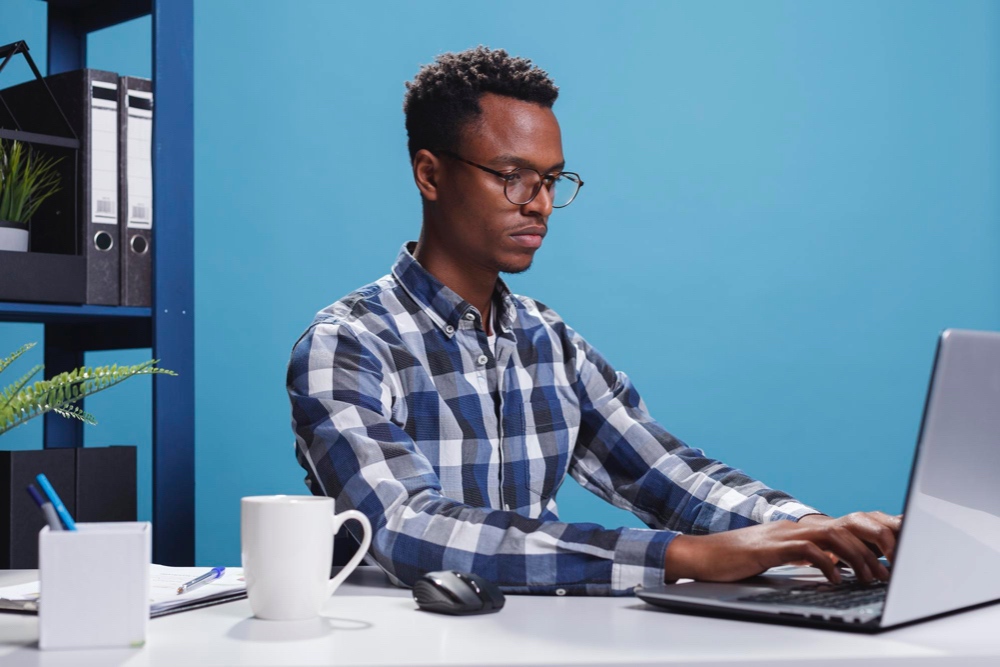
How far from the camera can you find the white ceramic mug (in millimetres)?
865

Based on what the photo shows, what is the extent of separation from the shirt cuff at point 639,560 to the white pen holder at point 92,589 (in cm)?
44

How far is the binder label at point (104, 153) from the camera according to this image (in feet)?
5.20

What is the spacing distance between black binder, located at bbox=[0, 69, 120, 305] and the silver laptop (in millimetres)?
1033

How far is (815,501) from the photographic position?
2.60 m

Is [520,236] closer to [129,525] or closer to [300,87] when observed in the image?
[129,525]

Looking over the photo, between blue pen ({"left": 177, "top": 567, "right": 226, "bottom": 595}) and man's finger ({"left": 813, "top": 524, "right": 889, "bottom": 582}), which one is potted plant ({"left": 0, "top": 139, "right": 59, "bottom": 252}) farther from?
man's finger ({"left": 813, "top": 524, "right": 889, "bottom": 582})

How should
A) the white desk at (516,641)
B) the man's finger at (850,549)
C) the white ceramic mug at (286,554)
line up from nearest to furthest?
the white desk at (516,641)
the white ceramic mug at (286,554)
the man's finger at (850,549)

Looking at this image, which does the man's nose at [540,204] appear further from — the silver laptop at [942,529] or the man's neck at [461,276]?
the silver laptop at [942,529]

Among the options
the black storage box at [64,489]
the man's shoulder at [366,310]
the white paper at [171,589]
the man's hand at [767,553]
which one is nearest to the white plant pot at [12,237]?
the black storage box at [64,489]

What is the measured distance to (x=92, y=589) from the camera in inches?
31.2

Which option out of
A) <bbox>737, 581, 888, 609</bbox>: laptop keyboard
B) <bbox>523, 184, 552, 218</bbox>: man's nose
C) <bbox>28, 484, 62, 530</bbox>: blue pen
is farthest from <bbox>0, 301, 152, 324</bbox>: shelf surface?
<bbox>737, 581, 888, 609</bbox>: laptop keyboard

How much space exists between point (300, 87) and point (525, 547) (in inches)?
65.9

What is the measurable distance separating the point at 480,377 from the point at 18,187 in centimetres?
73

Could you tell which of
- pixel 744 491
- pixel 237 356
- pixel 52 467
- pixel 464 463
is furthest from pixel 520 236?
pixel 237 356
